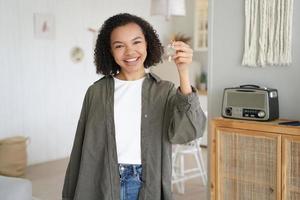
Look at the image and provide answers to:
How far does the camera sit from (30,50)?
459 cm

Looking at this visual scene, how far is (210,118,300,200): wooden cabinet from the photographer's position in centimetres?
193

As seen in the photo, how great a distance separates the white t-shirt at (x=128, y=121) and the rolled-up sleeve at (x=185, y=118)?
124mm

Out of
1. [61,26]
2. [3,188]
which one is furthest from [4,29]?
[3,188]

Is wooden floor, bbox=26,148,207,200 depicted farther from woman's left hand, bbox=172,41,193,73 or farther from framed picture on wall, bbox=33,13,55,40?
woman's left hand, bbox=172,41,193,73

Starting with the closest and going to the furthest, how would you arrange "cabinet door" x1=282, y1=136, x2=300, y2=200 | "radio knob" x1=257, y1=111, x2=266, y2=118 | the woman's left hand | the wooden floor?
the woman's left hand < "cabinet door" x1=282, y1=136, x2=300, y2=200 < "radio knob" x1=257, y1=111, x2=266, y2=118 < the wooden floor

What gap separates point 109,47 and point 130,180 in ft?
1.72

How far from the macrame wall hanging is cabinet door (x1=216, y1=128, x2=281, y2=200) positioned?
46 cm

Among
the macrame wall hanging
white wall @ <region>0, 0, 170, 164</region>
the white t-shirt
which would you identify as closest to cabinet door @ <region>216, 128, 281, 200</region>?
the macrame wall hanging

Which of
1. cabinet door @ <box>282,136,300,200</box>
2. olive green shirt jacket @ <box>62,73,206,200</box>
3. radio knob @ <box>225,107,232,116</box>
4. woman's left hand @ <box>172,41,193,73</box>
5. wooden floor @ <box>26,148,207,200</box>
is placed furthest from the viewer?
wooden floor @ <box>26,148,207,200</box>

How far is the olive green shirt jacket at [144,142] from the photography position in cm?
139

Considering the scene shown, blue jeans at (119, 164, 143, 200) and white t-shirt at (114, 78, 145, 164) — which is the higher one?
white t-shirt at (114, 78, 145, 164)

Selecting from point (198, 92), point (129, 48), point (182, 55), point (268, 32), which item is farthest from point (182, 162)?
point (182, 55)

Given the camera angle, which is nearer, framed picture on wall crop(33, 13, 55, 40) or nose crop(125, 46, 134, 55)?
nose crop(125, 46, 134, 55)

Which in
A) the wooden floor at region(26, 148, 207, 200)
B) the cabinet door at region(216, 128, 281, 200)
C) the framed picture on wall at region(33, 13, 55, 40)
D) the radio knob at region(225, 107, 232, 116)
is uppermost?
the framed picture on wall at region(33, 13, 55, 40)
